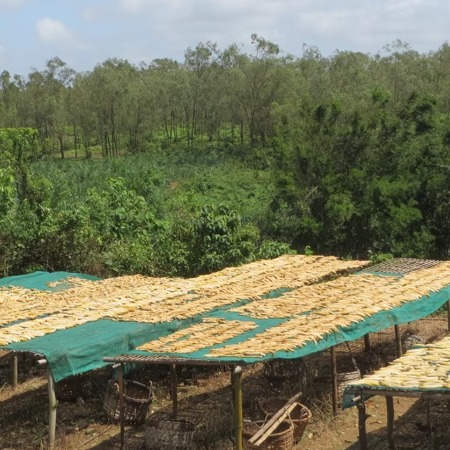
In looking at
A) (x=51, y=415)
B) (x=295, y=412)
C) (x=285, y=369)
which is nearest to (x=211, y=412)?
(x=295, y=412)

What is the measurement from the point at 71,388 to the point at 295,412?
3533 millimetres

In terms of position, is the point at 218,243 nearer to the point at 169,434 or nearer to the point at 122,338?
the point at 122,338

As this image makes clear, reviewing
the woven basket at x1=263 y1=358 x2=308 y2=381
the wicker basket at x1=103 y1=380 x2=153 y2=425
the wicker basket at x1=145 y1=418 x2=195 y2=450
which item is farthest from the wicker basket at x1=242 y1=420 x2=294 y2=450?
the woven basket at x1=263 y1=358 x2=308 y2=381

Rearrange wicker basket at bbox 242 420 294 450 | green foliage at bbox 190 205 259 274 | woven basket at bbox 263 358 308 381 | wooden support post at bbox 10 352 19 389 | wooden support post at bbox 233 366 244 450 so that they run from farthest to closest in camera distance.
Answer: green foliage at bbox 190 205 259 274
wooden support post at bbox 10 352 19 389
woven basket at bbox 263 358 308 381
wicker basket at bbox 242 420 294 450
wooden support post at bbox 233 366 244 450

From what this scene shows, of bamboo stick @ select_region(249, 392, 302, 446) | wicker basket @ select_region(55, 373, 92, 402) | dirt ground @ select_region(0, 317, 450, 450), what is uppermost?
bamboo stick @ select_region(249, 392, 302, 446)

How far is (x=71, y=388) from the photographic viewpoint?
11.2 m

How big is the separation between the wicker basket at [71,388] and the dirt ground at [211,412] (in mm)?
60

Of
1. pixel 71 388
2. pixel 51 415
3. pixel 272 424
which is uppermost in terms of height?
pixel 51 415

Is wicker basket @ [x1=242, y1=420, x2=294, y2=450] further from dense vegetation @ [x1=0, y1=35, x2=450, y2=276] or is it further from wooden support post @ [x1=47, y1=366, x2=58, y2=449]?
dense vegetation @ [x1=0, y1=35, x2=450, y2=276]

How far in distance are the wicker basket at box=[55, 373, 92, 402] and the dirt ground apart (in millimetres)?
60

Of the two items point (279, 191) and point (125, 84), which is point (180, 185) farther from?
point (125, 84)

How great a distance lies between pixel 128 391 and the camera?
1082 cm

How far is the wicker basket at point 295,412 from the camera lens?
925cm

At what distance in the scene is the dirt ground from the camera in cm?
945
